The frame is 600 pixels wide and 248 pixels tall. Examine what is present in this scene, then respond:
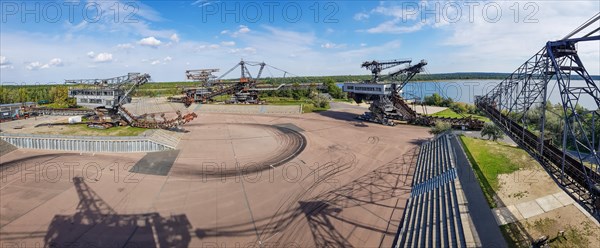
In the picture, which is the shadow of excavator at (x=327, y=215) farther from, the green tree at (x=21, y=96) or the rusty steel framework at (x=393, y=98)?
the green tree at (x=21, y=96)

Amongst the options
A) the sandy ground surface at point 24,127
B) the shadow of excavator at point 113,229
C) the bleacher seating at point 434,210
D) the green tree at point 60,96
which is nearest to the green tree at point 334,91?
the bleacher seating at point 434,210

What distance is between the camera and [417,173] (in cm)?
2883

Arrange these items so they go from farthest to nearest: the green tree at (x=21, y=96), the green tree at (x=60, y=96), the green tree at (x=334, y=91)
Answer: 1. the green tree at (x=334, y=91)
2. the green tree at (x=21, y=96)
3. the green tree at (x=60, y=96)

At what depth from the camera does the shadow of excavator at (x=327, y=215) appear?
761 inches

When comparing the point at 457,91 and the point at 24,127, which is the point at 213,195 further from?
the point at 457,91

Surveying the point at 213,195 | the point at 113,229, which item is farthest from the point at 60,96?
the point at 113,229

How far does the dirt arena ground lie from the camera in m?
19.4

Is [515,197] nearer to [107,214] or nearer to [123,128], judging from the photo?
[107,214]

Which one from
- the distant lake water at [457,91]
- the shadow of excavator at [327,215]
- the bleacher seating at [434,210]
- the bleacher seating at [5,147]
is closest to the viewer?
the bleacher seating at [434,210]

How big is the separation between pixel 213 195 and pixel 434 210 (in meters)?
18.1

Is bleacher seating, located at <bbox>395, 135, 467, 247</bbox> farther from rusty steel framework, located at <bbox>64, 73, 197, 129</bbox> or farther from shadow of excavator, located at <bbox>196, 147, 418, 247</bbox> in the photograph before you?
rusty steel framework, located at <bbox>64, 73, 197, 129</bbox>

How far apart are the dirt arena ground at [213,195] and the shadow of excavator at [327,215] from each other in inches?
3.1

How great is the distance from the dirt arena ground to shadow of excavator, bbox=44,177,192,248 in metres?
0.07

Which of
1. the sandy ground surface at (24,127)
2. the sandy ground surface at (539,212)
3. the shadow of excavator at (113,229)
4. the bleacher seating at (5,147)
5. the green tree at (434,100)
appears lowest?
the shadow of excavator at (113,229)
